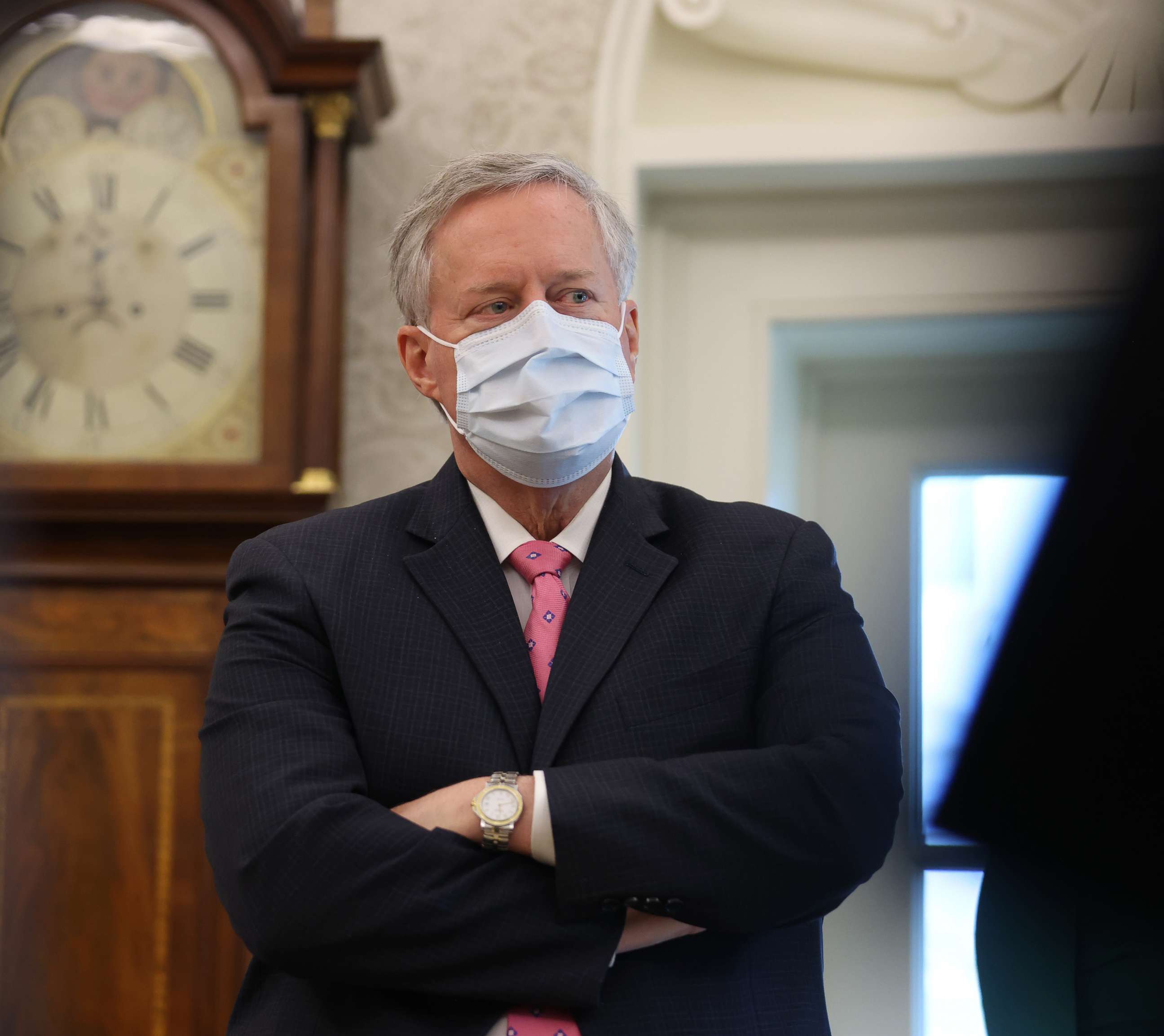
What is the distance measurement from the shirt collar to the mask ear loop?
0.06m

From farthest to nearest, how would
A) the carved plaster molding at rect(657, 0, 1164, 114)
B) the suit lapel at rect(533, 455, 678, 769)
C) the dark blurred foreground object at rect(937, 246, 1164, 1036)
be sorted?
the carved plaster molding at rect(657, 0, 1164, 114) → the suit lapel at rect(533, 455, 678, 769) → the dark blurred foreground object at rect(937, 246, 1164, 1036)

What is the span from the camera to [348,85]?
1.87 meters

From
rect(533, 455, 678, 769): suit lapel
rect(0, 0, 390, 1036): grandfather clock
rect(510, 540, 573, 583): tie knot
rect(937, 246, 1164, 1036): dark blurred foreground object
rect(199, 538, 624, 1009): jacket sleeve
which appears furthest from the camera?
rect(0, 0, 390, 1036): grandfather clock

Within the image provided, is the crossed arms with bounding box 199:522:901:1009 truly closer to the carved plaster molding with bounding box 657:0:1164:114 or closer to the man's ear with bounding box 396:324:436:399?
the man's ear with bounding box 396:324:436:399

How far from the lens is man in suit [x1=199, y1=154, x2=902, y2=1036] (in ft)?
3.16

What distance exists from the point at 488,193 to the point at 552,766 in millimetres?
526

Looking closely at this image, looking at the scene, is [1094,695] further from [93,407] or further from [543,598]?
[93,407]

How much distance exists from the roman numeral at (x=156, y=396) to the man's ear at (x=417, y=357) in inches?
28.4

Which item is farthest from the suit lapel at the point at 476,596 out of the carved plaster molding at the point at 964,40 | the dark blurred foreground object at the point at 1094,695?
the carved plaster molding at the point at 964,40

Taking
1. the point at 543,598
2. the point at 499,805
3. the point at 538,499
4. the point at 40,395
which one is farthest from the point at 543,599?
the point at 40,395

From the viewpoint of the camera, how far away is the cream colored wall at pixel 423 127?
6.64 ft

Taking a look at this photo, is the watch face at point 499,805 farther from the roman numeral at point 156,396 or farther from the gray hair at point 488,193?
the roman numeral at point 156,396

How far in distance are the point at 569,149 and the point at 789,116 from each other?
0.35 metres

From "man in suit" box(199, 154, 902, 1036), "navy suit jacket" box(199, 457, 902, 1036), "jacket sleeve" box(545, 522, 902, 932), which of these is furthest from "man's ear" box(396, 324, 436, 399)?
"jacket sleeve" box(545, 522, 902, 932)
